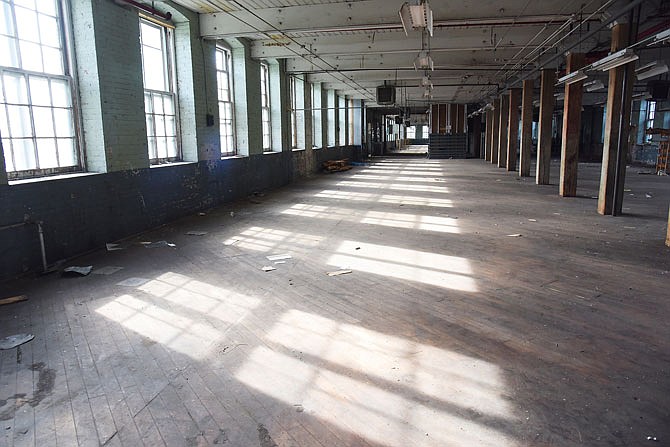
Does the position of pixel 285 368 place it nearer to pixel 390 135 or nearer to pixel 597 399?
pixel 597 399

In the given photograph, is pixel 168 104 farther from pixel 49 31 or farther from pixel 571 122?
pixel 571 122

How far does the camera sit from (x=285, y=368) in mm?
3326

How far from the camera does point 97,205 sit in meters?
6.91

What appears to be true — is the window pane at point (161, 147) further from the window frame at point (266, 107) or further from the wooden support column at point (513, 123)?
the wooden support column at point (513, 123)

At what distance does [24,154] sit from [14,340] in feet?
10.6

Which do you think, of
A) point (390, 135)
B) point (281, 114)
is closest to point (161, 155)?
point (281, 114)

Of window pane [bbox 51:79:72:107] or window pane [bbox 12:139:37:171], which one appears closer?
window pane [bbox 12:139:37:171]

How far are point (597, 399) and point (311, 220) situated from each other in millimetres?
6767

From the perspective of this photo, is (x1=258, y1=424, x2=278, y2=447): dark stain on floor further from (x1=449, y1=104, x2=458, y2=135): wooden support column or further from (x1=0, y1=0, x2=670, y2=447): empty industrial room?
(x1=449, y1=104, x2=458, y2=135): wooden support column

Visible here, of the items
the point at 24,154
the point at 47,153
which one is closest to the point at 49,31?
the point at 47,153

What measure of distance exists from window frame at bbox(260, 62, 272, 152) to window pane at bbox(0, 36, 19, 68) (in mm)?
8414

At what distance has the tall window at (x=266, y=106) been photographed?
46.8 feet

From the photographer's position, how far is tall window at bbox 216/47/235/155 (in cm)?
1141

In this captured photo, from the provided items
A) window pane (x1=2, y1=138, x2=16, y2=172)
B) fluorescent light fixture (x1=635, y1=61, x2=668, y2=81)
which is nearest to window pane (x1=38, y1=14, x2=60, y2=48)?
window pane (x1=2, y1=138, x2=16, y2=172)
